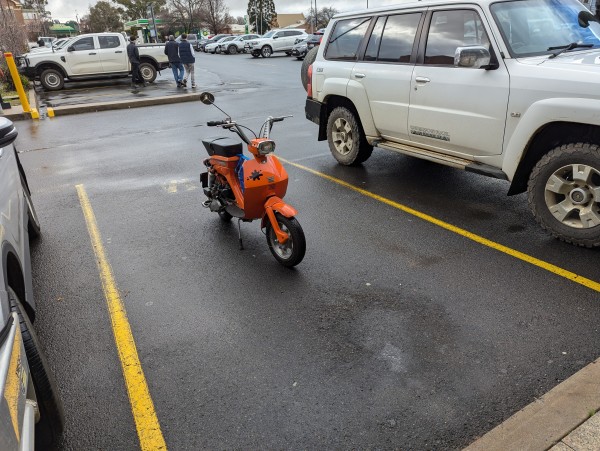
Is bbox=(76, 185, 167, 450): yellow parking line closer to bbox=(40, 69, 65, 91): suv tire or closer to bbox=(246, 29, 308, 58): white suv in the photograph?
bbox=(40, 69, 65, 91): suv tire

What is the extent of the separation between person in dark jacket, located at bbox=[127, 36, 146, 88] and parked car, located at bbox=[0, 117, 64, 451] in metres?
16.7

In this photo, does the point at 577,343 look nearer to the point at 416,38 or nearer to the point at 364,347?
the point at 364,347

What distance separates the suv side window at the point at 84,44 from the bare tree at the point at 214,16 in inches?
2805

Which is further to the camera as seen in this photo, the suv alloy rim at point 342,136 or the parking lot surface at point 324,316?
the suv alloy rim at point 342,136

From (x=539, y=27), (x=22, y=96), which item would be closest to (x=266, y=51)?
(x=22, y=96)

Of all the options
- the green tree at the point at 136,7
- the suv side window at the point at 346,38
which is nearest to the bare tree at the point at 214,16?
the green tree at the point at 136,7

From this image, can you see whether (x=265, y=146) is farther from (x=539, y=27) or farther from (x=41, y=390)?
(x=539, y=27)

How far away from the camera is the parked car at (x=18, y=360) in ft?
5.81

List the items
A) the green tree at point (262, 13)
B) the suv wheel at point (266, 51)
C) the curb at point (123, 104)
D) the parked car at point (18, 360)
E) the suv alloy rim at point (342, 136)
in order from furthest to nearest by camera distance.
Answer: the green tree at point (262, 13), the suv wheel at point (266, 51), the curb at point (123, 104), the suv alloy rim at point (342, 136), the parked car at point (18, 360)

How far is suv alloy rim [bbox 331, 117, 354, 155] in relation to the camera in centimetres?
689

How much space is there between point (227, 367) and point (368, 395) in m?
0.90

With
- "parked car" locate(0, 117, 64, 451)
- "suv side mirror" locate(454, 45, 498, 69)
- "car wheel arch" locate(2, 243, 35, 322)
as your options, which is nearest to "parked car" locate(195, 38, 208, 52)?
"suv side mirror" locate(454, 45, 498, 69)

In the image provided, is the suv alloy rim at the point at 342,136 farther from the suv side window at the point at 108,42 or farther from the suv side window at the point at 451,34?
the suv side window at the point at 108,42

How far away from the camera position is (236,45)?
1649 inches
